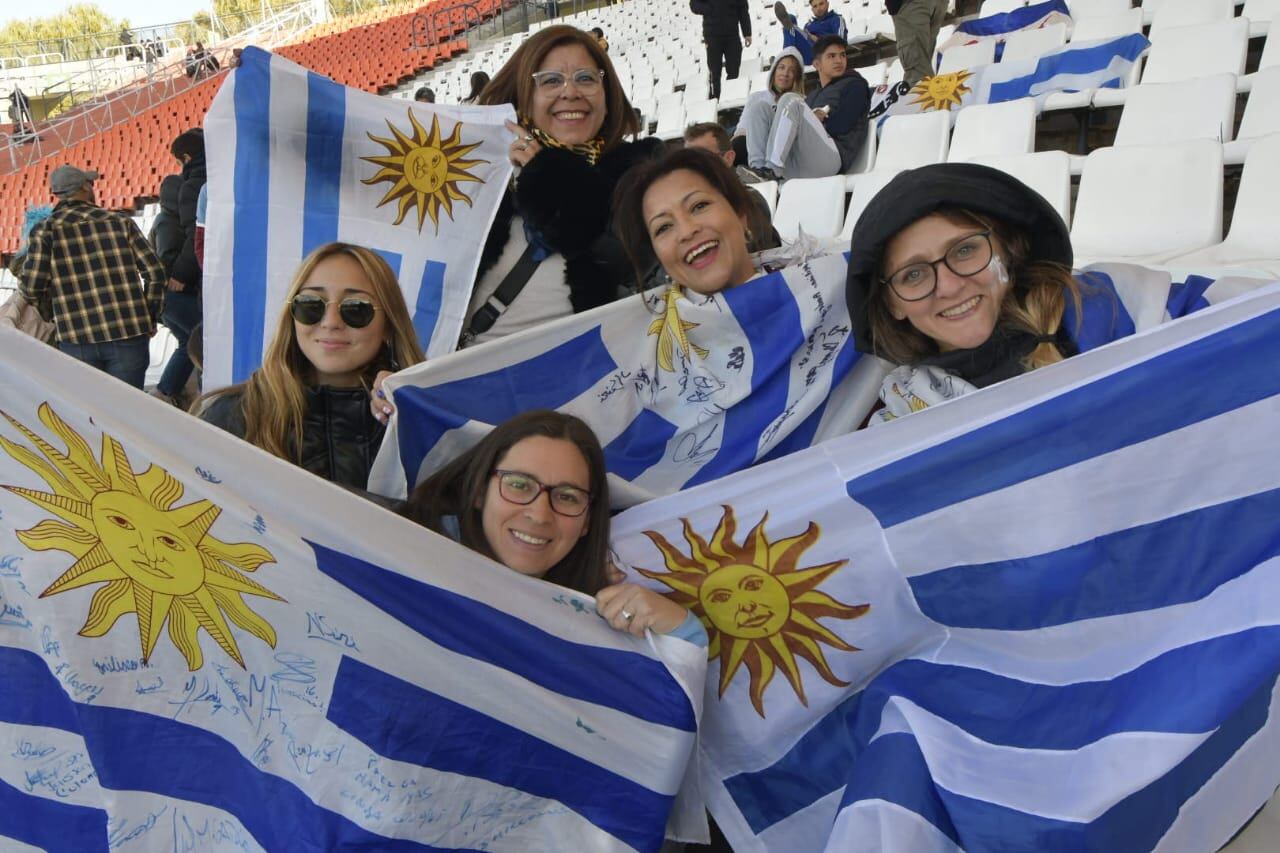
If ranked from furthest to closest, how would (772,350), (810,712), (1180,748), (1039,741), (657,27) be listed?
(657,27) < (772,350) < (810,712) < (1039,741) < (1180,748)

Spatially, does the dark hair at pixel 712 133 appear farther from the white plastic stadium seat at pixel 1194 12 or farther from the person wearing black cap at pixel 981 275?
the person wearing black cap at pixel 981 275

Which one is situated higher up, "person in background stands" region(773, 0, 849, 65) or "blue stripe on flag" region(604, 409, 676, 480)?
"person in background stands" region(773, 0, 849, 65)

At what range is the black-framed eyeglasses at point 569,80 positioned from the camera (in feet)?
7.23

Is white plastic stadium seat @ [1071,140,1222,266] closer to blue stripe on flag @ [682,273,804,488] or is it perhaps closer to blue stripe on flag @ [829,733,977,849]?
blue stripe on flag @ [682,273,804,488]

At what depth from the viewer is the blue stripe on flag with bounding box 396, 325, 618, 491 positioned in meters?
1.80

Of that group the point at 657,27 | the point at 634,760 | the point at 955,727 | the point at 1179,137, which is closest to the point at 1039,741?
the point at 955,727

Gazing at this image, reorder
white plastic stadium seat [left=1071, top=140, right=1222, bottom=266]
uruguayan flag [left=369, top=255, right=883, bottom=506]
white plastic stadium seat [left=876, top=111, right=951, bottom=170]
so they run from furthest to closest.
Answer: white plastic stadium seat [left=876, top=111, right=951, bottom=170], white plastic stadium seat [left=1071, top=140, right=1222, bottom=266], uruguayan flag [left=369, top=255, right=883, bottom=506]

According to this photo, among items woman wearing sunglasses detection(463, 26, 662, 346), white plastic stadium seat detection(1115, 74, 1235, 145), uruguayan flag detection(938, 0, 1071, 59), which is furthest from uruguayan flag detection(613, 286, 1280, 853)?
uruguayan flag detection(938, 0, 1071, 59)

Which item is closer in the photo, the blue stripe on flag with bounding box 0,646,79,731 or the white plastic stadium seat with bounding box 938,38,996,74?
the blue stripe on flag with bounding box 0,646,79,731

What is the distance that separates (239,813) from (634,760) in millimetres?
618

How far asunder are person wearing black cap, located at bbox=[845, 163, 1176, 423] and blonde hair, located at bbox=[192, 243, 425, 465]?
3.13 feet

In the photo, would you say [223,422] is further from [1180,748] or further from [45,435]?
[1180,748]

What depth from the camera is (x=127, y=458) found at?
128 centimetres

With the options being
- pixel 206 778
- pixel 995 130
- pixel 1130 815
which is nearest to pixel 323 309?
pixel 206 778
